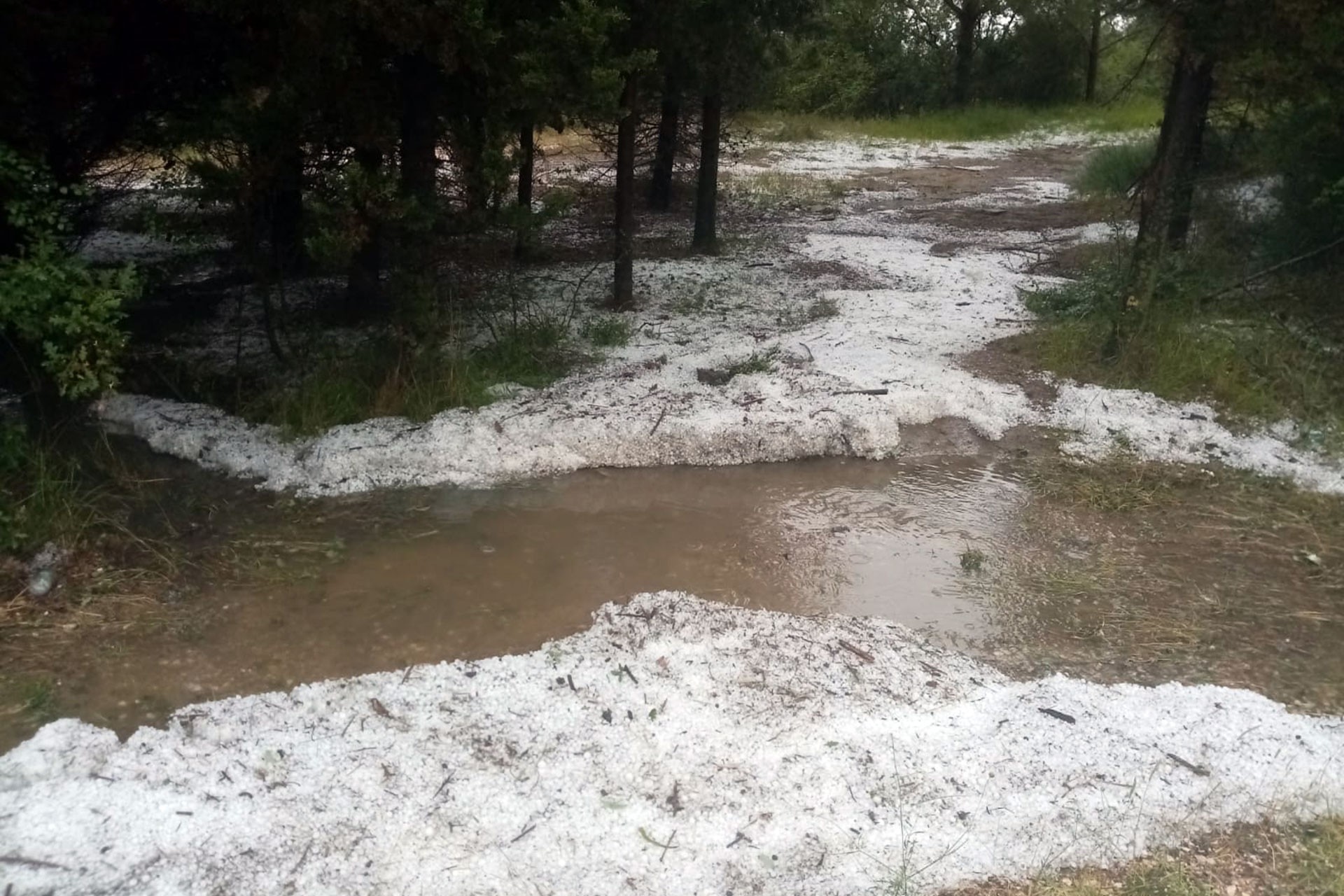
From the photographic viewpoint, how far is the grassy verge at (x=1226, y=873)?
325cm

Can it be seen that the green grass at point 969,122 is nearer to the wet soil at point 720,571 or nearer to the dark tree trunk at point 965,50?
the dark tree trunk at point 965,50

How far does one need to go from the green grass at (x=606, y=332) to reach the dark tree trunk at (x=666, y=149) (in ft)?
7.78

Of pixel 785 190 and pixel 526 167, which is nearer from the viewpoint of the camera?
pixel 526 167

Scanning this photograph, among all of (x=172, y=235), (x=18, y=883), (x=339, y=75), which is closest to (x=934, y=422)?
(x=339, y=75)

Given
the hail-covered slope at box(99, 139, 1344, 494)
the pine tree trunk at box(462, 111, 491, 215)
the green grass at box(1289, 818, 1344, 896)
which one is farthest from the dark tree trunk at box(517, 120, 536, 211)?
the green grass at box(1289, 818, 1344, 896)

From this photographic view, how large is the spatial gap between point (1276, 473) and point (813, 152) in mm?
15521

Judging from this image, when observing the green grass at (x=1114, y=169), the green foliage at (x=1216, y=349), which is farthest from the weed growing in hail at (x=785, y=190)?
the green foliage at (x=1216, y=349)

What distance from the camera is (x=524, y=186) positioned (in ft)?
34.1

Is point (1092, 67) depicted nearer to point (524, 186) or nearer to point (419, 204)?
point (524, 186)

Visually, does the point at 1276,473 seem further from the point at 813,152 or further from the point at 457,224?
the point at 813,152

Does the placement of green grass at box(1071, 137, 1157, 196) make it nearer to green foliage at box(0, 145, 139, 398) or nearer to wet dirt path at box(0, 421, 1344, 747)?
wet dirt path at box(0, 421, 1344, 747)

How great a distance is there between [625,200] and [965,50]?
24.4 meters

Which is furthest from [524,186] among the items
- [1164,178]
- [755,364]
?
[1164,178]

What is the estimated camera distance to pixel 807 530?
5.66 meters
